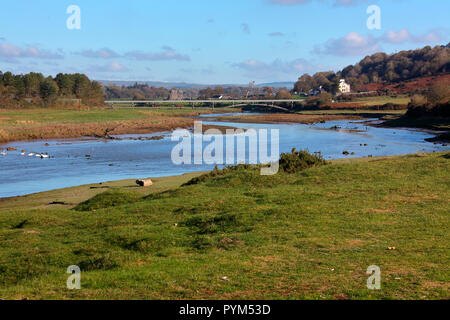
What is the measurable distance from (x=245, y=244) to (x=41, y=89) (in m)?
130

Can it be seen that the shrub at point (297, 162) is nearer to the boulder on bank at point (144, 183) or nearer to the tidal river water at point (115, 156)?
the boulder on bank at point (144, 183)

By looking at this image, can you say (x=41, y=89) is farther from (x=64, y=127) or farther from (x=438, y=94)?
(x=438, y=94)

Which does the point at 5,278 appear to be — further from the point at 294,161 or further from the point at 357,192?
the point at 294,161

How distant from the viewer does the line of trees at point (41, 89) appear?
122375mm

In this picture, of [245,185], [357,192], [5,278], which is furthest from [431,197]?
[5,278]

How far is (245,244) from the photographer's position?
12.7 metres

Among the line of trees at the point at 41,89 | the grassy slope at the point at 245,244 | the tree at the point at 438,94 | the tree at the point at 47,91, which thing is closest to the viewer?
the grassy slope at the point at 245,244

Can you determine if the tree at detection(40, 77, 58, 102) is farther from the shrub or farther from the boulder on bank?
the shrub

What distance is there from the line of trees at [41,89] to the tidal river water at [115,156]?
64.0 meters

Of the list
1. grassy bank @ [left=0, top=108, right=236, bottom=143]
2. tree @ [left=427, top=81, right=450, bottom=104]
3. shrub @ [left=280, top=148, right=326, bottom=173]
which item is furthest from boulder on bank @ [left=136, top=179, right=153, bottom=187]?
tree @ [left=427, top=81, right=450, bottom=104]

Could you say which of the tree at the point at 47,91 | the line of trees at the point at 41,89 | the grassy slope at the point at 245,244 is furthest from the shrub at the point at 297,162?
the tree at the point at 47,91

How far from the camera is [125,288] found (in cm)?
906
